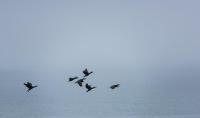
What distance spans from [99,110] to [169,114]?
56.6 ft

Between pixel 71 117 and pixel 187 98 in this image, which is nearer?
pixel 71 117

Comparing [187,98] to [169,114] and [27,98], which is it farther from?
[27,98]

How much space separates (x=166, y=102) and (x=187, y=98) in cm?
1031

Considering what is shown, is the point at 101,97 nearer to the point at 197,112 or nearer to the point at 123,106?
the point at 123,106

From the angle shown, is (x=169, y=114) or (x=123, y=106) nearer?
(x=169, y=114)

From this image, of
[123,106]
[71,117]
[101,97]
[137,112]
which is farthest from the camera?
[101,97]

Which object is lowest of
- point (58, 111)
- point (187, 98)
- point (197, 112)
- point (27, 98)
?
point (197, 112)

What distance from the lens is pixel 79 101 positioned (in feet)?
538

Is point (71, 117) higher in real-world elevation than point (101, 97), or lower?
lower

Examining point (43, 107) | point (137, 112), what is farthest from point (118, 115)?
point (43, 107)

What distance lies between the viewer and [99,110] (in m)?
137

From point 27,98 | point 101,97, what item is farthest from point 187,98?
point 27,98

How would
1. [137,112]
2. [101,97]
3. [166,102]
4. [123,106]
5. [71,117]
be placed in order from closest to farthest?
[71,117] → [137,112] → [123,106] → [166,102] → [101,97]

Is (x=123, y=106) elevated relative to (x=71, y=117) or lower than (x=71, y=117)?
elevated
